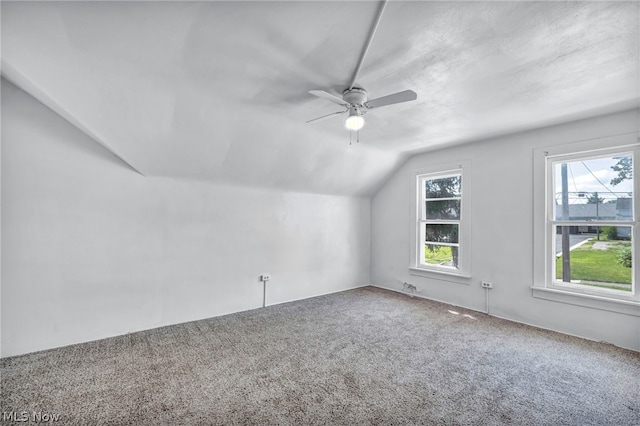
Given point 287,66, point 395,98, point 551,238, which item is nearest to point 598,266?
point 551,238

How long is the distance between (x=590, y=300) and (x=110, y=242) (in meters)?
5.47

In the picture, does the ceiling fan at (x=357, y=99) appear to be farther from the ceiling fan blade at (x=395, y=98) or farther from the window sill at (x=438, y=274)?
the window sill at (x=438, y=274)

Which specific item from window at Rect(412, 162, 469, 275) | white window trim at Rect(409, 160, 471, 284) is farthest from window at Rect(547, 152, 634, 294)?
window at Rect(412, 162, 469, 275)

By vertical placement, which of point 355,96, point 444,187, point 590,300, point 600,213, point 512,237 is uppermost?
point 355,96

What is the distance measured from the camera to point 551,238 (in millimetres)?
3672

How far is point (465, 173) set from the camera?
175 inches

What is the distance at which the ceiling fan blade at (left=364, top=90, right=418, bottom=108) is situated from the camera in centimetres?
224

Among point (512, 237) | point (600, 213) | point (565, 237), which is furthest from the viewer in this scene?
point (512, 237)

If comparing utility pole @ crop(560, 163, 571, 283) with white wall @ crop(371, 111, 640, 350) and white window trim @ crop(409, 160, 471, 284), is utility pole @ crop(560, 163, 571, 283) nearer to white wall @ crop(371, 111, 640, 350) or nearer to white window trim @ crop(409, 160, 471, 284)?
white wall @ crop(371, 111, 640, 350)

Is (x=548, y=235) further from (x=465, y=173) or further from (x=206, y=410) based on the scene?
(x=206, y=410)

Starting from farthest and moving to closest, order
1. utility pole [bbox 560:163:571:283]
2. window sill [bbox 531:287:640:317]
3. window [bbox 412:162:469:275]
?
window [bbox 412:162:469:275] < utility pole [bbox 560:163:571:283] < window sill [bbox 531:287:640:317]

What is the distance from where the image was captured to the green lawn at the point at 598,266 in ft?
10.7

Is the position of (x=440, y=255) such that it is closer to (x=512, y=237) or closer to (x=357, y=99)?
(x=512, y=237)

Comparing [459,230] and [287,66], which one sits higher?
[287,66]
